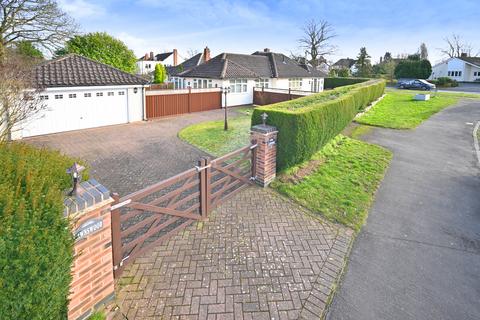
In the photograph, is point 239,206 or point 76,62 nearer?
point 239,206

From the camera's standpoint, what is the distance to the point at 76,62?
15531mm

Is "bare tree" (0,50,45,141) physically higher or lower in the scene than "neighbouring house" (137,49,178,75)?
lower

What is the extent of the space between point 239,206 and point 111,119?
12.4 m

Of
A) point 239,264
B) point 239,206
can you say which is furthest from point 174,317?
point 239,206

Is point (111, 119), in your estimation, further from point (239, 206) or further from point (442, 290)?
point (442, 290)

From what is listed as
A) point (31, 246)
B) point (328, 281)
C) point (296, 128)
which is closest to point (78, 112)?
point (296, 128)

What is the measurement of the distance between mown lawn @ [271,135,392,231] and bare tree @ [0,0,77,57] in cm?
2470

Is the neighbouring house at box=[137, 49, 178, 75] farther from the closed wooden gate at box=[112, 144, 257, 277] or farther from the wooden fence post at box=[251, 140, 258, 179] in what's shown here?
the closed wooden gate at box=[112, 144, 257, 277]

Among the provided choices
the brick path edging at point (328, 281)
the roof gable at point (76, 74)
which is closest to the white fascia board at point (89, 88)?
the roof gable at point (76, 74)

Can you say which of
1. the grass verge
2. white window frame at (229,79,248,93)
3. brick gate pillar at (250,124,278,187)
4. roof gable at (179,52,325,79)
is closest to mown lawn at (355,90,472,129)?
the grass verge

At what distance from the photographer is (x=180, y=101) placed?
19.9 meters

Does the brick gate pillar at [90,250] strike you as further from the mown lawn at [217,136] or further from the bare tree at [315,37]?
the bare tree at [315,37]

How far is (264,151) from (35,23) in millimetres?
26207

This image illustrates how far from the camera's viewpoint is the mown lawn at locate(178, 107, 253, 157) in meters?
11.7
